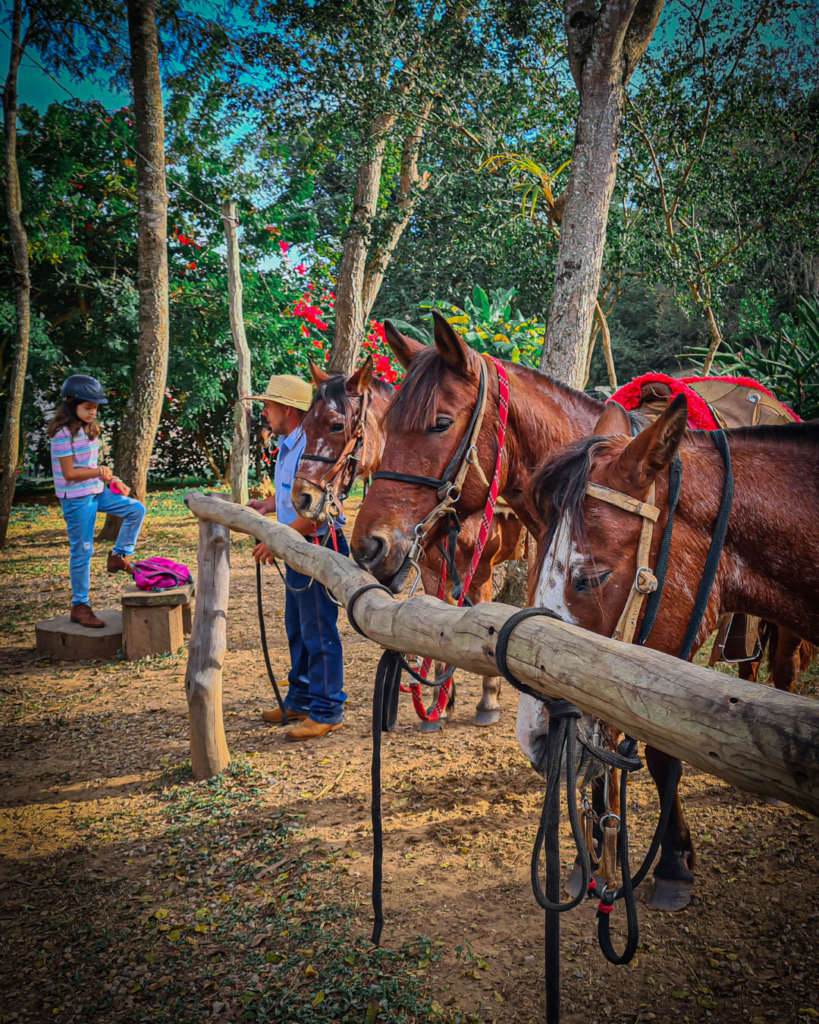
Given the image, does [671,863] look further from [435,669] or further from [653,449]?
[435,669]

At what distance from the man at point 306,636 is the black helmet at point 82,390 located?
7.19 feet

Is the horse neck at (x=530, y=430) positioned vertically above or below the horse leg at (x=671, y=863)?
above

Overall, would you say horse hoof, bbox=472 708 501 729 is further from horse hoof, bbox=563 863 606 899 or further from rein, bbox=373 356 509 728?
rein, bbox=373 356 509 728

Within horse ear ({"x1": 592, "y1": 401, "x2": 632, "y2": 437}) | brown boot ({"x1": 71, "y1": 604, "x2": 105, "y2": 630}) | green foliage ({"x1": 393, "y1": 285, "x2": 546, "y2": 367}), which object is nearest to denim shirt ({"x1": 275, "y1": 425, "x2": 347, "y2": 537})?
horse ear ({"x1": 592, "y1": 401, "x2": 632, "y2": 437})

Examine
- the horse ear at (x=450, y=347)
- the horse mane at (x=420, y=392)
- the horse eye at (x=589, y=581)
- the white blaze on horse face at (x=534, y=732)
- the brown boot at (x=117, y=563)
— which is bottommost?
the brown boot at (x=117, y=563)

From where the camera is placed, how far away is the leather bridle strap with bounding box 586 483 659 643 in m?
1.65

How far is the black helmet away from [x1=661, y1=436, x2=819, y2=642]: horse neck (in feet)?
16.5

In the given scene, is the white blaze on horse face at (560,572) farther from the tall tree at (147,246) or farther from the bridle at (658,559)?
the tall tree at (147,246)

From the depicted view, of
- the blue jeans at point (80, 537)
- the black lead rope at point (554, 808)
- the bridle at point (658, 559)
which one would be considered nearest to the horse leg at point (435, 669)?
the bridle at point (658, 559)

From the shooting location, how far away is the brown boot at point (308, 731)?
3805 millimetres

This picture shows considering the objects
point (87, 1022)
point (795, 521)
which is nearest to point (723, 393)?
point (795, 521)

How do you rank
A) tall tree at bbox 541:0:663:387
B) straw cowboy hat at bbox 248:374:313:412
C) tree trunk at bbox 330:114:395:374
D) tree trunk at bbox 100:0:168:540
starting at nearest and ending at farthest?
straw cowboy hat at bbox 248:374:313:412, tall tree at bbox 541:0:663:387, tree trunk at bbox 100:0:168:540, tree trunk at bbox 330:114:395:374

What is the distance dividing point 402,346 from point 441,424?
556 mm

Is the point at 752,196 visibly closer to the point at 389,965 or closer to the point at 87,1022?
the point at 389,965
